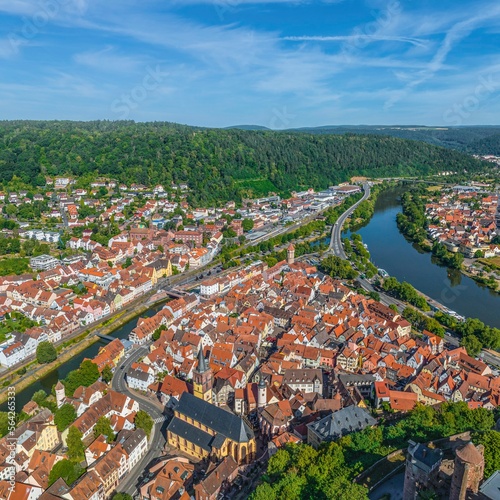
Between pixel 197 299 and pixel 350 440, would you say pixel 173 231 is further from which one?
pixel 350 440

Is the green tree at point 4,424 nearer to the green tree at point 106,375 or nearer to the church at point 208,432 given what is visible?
the green tree at point 106,375

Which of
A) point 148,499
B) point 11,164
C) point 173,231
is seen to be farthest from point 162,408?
point 11,164

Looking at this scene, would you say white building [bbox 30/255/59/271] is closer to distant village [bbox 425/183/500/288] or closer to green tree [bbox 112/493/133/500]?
green tree [bbox 112/493/133/500]

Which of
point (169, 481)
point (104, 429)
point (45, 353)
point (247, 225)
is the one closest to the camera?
point (169, 481)

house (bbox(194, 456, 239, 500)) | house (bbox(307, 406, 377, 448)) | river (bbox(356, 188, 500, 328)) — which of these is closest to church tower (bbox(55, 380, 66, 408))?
house (bbox(194, 456, 239, 500))

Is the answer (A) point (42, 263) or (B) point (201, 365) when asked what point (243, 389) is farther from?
(A) point (42, 263)

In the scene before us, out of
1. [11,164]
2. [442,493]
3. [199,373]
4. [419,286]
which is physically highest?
[11,164]

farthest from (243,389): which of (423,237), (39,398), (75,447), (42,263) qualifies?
(423,237)

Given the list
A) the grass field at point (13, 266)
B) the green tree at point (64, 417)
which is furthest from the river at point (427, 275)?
the grass field at point (13, 266)
